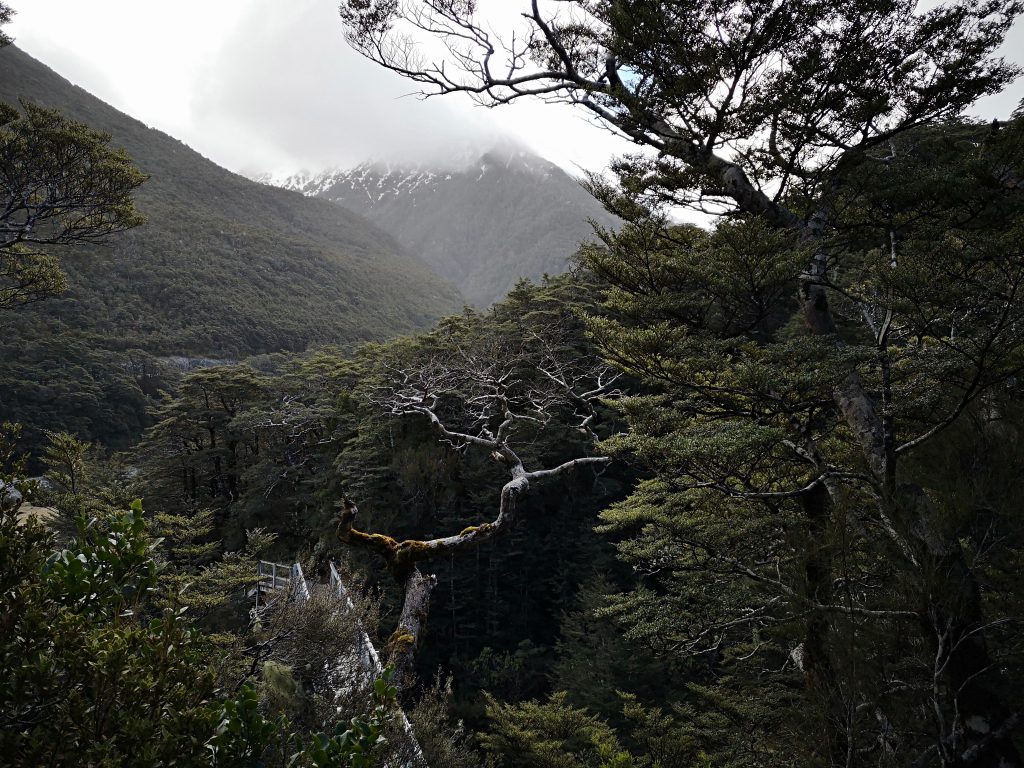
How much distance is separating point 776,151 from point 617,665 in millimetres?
10480

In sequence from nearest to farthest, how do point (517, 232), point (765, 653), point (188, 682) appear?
point (188, 682) → point (765, 653) → point (517, 232)

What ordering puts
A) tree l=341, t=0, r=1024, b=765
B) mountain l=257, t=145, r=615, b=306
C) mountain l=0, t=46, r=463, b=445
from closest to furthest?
1. tree l=341, t=0, r=1024, b=765
2. mountain l=0, t=46, r=463, b=445
3. mountain l=257, t=145, r=615, b=306

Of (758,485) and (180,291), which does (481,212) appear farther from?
(758,485)

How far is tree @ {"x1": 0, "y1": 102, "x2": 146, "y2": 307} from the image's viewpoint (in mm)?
7973

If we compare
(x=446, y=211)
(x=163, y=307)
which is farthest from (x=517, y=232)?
(x=163, y=307)

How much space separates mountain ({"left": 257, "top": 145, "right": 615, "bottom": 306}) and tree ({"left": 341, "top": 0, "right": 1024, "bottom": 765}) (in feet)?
189

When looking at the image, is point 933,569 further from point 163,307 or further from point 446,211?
point 446,211

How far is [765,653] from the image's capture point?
318 inches

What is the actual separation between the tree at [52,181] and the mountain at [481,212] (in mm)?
55187

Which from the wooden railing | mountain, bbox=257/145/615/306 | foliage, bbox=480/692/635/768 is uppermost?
mountain, bbox=257/145/615/306

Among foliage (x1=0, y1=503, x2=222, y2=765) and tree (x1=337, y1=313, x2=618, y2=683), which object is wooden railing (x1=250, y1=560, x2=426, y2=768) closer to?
tree (x1=337, y1=313, x2=618, y2=683)

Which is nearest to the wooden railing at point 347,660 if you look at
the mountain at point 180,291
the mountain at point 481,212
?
the mountain at point 180,291

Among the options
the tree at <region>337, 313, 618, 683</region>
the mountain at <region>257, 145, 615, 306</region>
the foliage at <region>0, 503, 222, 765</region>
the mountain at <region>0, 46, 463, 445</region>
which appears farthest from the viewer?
the mountain at <region>257, 145, 615, 306</region>

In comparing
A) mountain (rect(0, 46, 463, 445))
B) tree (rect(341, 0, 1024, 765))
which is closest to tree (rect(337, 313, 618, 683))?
tree (rect(341, 0, 1024, 765))
